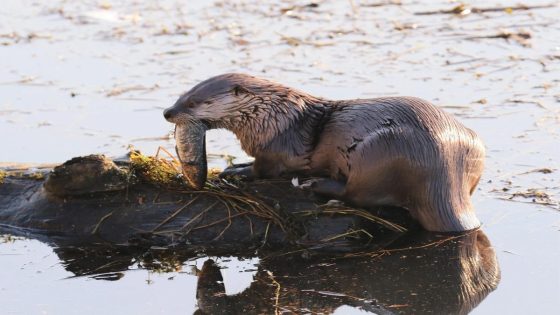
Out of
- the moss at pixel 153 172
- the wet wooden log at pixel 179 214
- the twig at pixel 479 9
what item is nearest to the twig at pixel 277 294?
the wet wooden log at pixel 179 214

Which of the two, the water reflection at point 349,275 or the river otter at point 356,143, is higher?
the river otter at point 356,143

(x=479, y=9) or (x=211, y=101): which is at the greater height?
(x=211, y=101)

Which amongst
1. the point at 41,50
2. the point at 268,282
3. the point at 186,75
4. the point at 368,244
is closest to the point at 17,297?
the point at 268,282

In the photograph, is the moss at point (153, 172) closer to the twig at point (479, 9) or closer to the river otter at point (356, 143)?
the river otter at point (356, 143)

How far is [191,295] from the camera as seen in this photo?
4.82 meters

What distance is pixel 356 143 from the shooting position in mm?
5227

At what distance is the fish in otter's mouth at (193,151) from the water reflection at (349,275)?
349 millimetres

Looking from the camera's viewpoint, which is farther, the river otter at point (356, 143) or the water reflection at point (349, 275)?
the river otter at point (356, 143)

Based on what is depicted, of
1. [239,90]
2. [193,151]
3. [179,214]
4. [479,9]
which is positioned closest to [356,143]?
[239,90]

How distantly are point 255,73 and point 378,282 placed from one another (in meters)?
3.35

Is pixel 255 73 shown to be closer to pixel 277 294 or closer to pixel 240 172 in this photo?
pixel 240 172

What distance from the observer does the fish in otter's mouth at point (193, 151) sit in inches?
211

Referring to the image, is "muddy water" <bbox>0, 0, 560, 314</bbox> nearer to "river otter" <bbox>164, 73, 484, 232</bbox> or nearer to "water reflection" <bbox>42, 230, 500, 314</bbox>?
"water reflection" <bbox>42, 230, 500, 314</bbox>

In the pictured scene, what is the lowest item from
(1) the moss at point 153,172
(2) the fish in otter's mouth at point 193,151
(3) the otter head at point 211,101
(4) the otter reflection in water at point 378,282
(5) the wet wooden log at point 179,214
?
(4) the otter reflection in water at point 378,282
